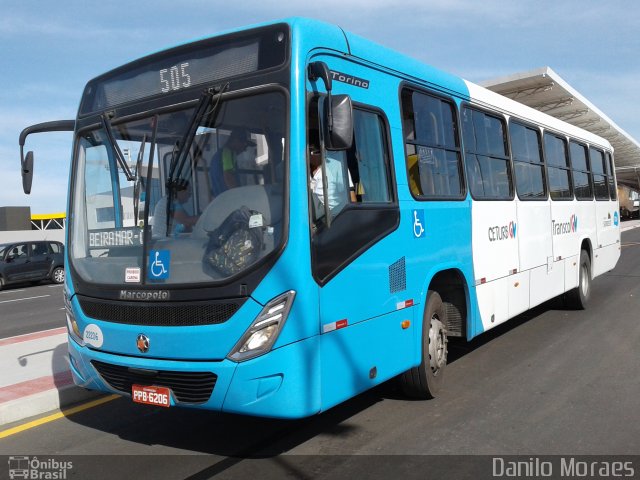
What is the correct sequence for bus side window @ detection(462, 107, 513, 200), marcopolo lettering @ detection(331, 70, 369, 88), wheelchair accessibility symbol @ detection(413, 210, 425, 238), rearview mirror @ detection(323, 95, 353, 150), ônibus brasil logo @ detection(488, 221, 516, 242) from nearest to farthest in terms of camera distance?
rearview mirror @ detection(323, 95, 353, 150), marcopolo lettering @ detection(331, 70, 369, 88), wheelchair accessibility symbol @ detection(413, 210, 425, 238), bus side window @ detection(462, 107, 513, 200), ônibus brasil logo @ detection(488, 221, 516, 242)

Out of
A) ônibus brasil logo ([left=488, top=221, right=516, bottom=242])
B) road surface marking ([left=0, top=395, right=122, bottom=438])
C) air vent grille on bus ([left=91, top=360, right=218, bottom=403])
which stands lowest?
road surface marking ([left=0, top=395, right=122, bottom=438])

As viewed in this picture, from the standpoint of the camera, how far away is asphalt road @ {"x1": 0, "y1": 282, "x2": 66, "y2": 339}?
39.1 feet

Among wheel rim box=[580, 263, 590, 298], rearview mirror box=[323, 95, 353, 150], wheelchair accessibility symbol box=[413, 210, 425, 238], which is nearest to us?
rearview mirror box=[323, 95, 353, 150]

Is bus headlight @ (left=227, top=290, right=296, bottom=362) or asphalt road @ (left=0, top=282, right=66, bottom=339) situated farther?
asphalt road @ (left=0, top=282, right=66, bottom=339)

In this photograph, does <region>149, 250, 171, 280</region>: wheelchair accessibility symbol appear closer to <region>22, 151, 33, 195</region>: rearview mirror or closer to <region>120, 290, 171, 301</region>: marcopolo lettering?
<region>120, 290, 171, 301</region>: marcopolo lettering

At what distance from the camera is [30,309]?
15258mm

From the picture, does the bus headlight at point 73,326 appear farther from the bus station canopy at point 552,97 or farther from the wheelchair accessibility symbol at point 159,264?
the bus station canopy at point 552,97

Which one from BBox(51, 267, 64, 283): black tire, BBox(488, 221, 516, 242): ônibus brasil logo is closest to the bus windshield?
BBox(488, 221, 516, 242): ônibus brasil logo

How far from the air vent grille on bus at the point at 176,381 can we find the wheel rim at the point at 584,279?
8.27 m

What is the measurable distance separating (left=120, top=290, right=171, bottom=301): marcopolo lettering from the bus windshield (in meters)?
0.07

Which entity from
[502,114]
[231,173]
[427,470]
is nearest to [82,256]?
[231,173]

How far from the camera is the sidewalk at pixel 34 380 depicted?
18.5 feet

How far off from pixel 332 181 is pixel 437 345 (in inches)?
89.6

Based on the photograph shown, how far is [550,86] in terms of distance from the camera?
84.8 feet
